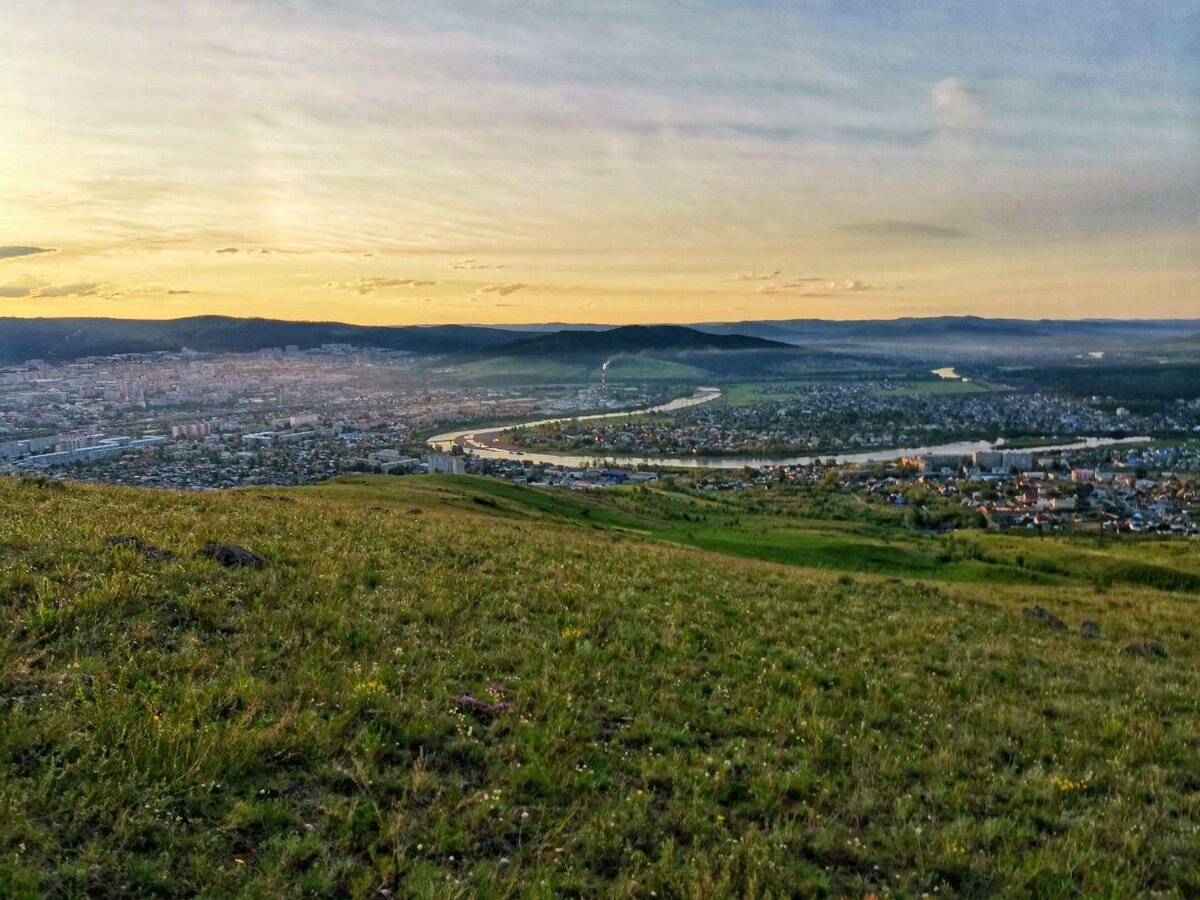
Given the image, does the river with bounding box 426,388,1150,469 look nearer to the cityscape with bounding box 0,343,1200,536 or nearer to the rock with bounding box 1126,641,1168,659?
the cityscape with bounding box 0,343,1200,536

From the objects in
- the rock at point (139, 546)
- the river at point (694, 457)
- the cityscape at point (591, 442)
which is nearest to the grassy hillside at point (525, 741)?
the rock at point (139, 546)

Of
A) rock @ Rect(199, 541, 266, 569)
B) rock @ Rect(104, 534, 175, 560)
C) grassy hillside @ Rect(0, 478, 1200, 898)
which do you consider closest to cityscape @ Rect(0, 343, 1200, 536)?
rock @ Rect(104, 534, 175, 560)

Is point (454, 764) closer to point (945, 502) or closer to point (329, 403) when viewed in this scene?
point (945, 502)

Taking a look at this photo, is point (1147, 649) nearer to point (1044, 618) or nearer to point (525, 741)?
point (1044, 618)

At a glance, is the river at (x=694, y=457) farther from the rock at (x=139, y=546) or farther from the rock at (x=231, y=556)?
the rock at (x=139, y=546)

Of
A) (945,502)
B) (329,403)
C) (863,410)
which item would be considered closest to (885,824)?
(945,502)

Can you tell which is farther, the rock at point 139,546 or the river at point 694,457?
the river at point 694,457
